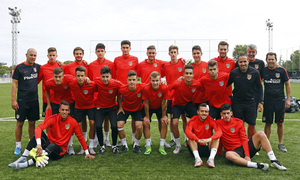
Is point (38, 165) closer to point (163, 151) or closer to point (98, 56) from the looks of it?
point (163, 151)

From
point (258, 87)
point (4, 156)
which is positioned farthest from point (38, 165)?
point (258, 87)

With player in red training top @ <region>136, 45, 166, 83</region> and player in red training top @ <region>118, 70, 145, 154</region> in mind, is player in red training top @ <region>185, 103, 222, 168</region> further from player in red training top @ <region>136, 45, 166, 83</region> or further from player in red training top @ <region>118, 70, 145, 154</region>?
player in red training top @ <region>136, 45, 166, 83</region>

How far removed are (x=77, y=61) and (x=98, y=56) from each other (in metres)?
0.51

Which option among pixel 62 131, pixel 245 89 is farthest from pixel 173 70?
pixel 62 131

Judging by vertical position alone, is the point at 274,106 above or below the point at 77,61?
below

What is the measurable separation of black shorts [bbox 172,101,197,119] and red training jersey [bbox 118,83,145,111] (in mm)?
757

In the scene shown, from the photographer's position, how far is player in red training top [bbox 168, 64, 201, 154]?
4.62m

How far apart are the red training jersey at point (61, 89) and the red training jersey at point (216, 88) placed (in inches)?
111

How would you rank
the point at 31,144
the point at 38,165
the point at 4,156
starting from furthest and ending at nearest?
the point at 4,156
the point at 31,144
the point at 38,165

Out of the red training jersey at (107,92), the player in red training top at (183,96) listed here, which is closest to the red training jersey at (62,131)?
the red training jersey at (107,92)

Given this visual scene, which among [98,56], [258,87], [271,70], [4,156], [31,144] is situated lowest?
[4,156]

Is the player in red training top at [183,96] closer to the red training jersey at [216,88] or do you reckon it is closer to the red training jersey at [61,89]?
the red training jersey at [216,88]

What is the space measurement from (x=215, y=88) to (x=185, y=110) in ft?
2.63

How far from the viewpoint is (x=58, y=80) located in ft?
15.1
